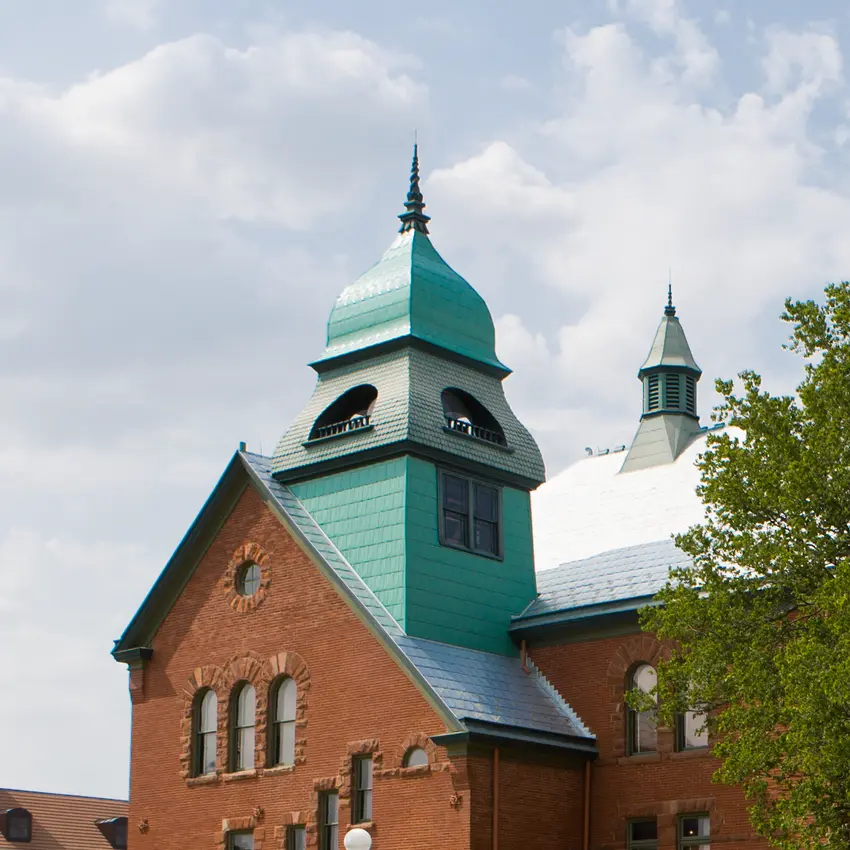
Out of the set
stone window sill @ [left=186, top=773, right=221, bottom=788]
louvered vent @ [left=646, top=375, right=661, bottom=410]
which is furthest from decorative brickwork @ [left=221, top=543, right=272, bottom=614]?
louvered vent @ [left=646, top=375, right=661, bottom=410]

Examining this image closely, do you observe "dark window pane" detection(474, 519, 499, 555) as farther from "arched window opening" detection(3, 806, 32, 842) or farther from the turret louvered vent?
"arched window opening" detection(3, 806, 32, 842)

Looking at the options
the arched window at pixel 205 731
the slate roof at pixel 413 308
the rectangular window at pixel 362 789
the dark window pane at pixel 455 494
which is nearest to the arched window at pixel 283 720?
the arched window at pixel 205 731

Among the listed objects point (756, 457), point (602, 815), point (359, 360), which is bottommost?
point (602, 815)

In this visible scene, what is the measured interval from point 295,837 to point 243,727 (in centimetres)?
297

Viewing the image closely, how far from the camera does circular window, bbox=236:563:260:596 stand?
121ft

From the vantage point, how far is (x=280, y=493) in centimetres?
3725

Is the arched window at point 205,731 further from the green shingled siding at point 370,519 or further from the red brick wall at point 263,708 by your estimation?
the green shingled siding at point 370,519

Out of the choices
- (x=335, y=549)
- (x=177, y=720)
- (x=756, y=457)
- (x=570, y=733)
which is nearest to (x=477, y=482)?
(x=335, y=549)

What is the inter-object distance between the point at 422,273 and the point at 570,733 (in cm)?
1129

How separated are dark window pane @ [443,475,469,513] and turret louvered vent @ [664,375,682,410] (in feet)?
47.6

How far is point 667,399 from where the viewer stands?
50.2 m

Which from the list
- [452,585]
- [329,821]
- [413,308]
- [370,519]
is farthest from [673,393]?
[329,821]

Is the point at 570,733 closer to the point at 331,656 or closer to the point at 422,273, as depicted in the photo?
the point at 331,656

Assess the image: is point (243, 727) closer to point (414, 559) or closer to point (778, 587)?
point (414, 559)
